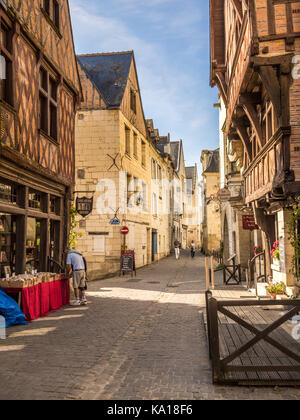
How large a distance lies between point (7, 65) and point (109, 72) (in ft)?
44.7

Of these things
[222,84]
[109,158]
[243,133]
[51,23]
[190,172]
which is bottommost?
[243,133]

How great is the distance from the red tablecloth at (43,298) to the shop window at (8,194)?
1.79 meters

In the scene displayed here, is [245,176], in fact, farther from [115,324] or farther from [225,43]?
[115,324]

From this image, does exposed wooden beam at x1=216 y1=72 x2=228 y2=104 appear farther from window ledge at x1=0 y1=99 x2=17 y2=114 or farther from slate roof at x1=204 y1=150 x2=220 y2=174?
slate roof at x1=204 y1=150 x2=220 y2=174

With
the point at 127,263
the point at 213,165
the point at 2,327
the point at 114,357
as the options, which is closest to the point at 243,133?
the point at 114,357

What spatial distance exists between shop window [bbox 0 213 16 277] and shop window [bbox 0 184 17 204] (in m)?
0.32

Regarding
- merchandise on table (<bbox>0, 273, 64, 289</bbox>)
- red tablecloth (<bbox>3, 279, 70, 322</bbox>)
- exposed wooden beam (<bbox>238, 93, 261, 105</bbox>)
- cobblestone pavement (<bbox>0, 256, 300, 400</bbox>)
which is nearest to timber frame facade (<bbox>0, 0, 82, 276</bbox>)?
merchandise on table (<bbox>0, 273, 64, 289</bbox>)

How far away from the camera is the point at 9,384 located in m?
4.23

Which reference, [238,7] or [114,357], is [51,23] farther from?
[114,357]

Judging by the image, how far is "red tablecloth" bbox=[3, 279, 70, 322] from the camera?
25.0ft

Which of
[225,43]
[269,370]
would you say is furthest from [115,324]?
[225,43]

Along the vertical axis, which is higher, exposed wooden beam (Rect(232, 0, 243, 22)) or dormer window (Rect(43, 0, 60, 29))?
dormer window (Rect(43, 0, 60, 29))

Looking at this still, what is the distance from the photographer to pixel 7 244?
27.8 ft

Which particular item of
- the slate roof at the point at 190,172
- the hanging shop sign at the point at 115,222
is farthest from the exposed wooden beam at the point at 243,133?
the slate roof at the point at 190,172
